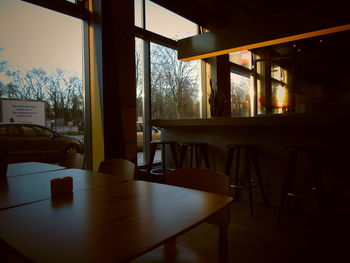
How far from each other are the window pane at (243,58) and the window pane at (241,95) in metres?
0.37

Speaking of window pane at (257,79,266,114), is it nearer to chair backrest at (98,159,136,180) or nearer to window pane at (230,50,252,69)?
window pane at (230,50,252,69)

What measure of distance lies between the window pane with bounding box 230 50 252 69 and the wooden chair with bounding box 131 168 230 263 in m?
6.08

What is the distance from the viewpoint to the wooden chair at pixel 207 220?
47.9 inches

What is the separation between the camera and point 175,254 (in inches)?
49.8

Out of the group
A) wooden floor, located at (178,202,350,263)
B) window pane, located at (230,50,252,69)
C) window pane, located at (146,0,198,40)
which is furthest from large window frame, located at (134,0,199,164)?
window pane, located at (230,50,252,69)

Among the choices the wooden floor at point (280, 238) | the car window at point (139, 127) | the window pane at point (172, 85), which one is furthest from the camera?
the window pane at point (172, 85)

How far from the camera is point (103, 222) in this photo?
92cm

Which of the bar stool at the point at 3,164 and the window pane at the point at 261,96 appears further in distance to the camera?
the window pane at the point at 261,96

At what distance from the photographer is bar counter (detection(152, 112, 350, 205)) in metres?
2.66

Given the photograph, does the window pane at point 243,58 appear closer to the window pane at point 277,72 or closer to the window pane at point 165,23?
the window pane at point 277,72

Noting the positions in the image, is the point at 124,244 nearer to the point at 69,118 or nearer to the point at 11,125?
the point at 11,125

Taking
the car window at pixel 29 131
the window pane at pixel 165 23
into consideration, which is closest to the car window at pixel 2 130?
the car window at pixel 29 131

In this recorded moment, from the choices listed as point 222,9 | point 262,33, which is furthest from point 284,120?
point 222,9

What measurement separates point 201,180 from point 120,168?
Answer: 0.73 meters
